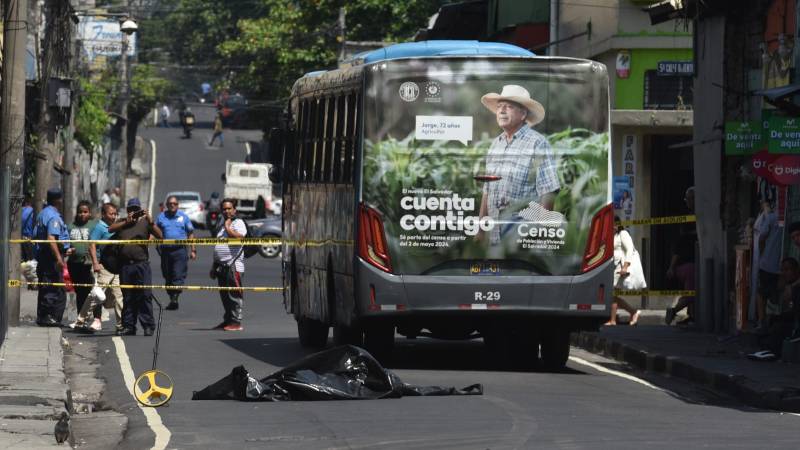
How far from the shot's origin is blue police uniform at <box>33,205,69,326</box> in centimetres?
2398

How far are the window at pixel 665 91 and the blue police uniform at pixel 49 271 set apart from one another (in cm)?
1126

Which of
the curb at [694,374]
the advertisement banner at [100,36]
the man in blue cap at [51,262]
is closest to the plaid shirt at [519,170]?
the curb at [694,374]

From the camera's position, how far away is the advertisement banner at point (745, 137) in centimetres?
2028

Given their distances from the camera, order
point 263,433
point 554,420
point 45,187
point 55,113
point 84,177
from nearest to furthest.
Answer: point 263,433
point 554,420
point 45,187
point 55,113
point 84,177

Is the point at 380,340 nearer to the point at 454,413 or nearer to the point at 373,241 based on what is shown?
the point at 373,241

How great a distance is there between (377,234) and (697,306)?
8200 millimetres

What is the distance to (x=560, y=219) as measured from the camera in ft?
57.1

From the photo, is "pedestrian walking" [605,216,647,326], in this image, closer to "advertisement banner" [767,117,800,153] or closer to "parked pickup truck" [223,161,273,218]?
"advertisement banner" [767,117,800,153]

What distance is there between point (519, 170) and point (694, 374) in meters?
2.84

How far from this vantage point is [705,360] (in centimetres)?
1872

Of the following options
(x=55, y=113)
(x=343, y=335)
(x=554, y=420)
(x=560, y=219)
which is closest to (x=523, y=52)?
(x=560, y=219)

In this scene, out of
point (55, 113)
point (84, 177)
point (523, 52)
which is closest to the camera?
point (523, 52)

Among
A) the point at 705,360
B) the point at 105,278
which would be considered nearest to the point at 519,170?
the point at 705,360

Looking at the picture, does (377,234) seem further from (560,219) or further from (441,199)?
(560,219)
